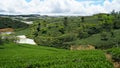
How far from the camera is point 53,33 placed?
9538cm

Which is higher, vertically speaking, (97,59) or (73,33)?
(97,59)

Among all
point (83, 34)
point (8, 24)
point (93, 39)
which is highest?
point (83, 34)

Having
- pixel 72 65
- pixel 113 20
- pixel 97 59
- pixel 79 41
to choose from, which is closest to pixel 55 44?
pixel 79 41

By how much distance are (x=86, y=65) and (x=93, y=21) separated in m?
76.5

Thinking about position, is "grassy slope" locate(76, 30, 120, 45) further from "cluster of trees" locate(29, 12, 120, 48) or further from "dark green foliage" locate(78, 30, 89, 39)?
"dark green foliage" locate(78, 30, 89, 39)

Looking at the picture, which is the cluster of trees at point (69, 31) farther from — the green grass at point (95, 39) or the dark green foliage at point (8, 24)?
the dark green foliage at point (8, 24)

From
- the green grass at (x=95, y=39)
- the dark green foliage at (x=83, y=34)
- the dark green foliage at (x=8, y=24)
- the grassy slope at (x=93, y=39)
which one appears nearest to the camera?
the green grass at (x=95, y=39)

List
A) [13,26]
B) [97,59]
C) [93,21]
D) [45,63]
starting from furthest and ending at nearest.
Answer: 1. [13,26]
2. [93,21]
3. [97,59]
4. [45,63]

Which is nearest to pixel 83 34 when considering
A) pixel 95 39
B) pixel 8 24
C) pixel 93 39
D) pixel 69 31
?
pixel 93 39

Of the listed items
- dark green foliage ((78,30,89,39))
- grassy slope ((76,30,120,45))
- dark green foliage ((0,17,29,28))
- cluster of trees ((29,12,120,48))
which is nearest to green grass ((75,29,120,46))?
grassy slope ((76,30,120,45))

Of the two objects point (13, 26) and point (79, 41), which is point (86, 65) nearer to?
point (79, 41)

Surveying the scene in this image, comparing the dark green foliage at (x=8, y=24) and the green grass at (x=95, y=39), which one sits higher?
the green grass at (x=95, y=39)

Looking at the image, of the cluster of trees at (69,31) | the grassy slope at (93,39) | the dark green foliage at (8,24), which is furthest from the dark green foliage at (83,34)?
the dark green foliage at (8,24)

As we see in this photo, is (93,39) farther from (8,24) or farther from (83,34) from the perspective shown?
(8,24)
